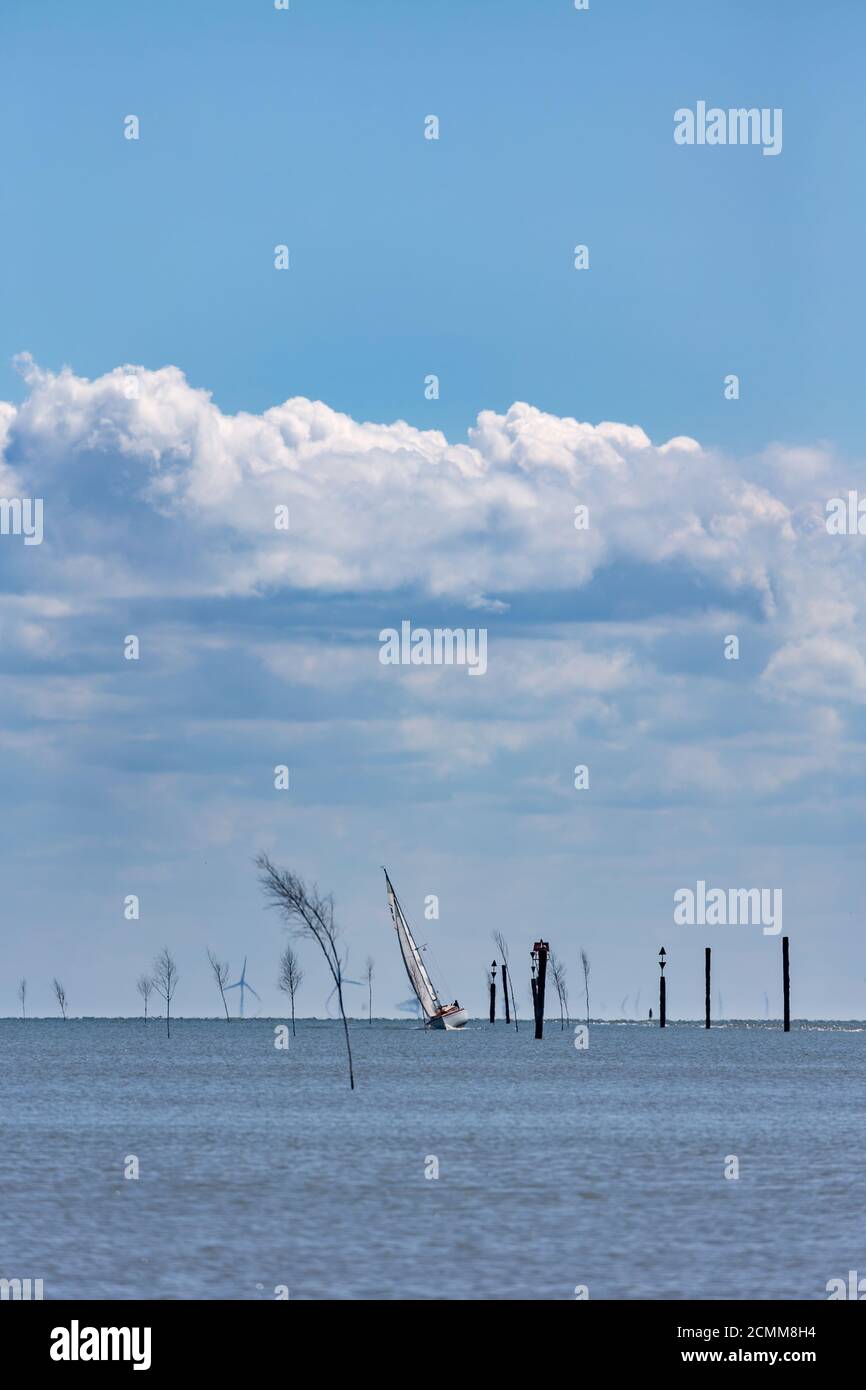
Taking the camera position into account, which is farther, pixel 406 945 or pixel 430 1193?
pixel 406 945

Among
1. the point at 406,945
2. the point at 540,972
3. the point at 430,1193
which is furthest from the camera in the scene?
the point at 406,945

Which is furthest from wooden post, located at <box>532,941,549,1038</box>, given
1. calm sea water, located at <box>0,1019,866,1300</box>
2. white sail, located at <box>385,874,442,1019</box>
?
calm sea water, located at <box>0,1019,866,1300</box>

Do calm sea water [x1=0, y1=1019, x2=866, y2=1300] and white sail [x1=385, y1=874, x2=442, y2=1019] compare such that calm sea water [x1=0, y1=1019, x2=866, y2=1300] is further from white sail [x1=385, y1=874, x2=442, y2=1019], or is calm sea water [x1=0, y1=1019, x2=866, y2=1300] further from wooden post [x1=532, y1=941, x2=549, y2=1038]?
white sail [x1=385, y1=874, x2=442, y2=1019]

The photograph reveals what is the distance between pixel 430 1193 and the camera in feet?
138

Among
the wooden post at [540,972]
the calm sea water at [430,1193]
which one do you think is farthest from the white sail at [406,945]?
the calm sea water at [430,1193]

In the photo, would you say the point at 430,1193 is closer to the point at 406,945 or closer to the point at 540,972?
the point at 540,972

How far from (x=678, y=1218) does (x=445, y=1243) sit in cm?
578

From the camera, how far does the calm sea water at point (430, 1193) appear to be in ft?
102

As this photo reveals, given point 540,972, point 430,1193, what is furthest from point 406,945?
point 430,1193

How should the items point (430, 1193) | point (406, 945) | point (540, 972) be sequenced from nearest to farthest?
1. point (430, 1193)
2. point (540, 972)
3. point (406, 945)

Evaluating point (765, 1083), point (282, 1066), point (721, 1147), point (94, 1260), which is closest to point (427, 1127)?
point (721, 1147)

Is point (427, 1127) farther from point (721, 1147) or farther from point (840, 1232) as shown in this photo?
point (840, 1232)

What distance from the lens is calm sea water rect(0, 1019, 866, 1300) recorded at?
102ft

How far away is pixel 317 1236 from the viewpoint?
35312 millimetres
